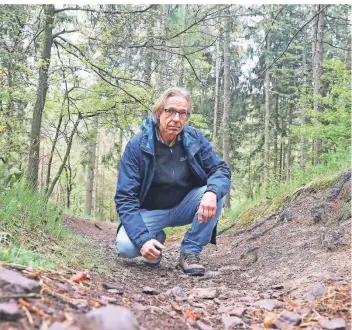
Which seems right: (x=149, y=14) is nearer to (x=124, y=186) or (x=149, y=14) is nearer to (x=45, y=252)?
(x=124, y=186)

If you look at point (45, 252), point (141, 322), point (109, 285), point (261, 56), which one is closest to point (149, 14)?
point (45, 252)

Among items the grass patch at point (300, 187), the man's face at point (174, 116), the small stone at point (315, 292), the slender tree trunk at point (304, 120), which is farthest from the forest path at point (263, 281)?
the slender tree trunk at point (304, 120)

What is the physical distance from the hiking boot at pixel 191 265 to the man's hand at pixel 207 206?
0.34 meters

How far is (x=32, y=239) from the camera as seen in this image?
2.66m

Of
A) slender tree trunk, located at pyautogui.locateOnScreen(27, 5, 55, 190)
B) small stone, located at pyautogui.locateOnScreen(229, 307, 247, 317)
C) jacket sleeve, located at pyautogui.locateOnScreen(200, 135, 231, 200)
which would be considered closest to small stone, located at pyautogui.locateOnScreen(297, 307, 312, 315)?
small stone, located at pyautogui.locateOnScreen(229, 307, 247, 317)

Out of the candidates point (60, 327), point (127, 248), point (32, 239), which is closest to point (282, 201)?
point (127, 248)

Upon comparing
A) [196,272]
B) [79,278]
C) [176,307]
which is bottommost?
[196,272]

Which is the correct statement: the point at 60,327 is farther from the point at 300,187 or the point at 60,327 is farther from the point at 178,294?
the point at 300,187

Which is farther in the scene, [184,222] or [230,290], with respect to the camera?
[184,222]

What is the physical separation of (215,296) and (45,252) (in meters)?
1.12

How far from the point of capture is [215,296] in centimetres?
222

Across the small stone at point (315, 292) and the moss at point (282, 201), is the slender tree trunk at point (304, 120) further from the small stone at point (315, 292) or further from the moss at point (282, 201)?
the small stone at point (315, 292)

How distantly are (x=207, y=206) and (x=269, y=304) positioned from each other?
1.23m
